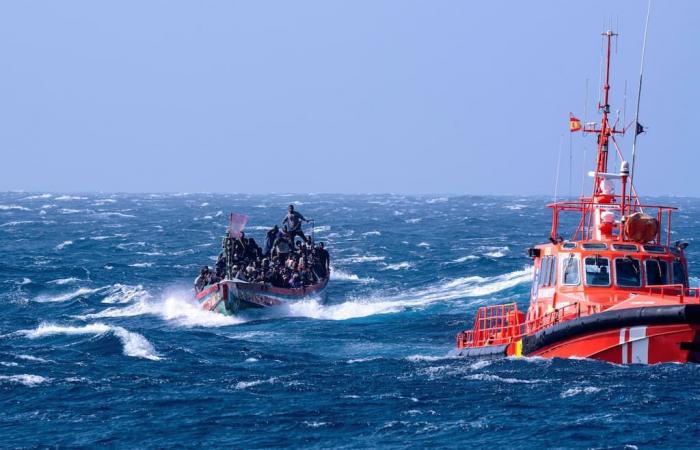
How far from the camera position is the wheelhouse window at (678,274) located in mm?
28562

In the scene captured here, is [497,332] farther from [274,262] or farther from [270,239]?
[270,239]

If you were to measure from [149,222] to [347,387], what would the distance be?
93922 mm

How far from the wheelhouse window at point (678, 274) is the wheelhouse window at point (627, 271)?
87 centimetres

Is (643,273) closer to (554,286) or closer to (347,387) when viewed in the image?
(554,286)

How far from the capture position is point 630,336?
85.6 ft

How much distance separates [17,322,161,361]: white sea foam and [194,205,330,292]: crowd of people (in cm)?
829

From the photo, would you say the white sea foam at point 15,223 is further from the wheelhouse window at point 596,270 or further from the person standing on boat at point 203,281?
the wheelhouse window at point 596,270

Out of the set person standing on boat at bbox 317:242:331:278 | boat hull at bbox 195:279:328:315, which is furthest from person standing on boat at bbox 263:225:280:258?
boat hull at bbox 195:279:328:315

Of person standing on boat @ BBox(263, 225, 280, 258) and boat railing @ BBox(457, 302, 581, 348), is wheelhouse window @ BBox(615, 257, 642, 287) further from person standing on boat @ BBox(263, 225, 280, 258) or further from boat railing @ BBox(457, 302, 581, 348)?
person standing on boat @ BBox(263, 225, 280, 258)

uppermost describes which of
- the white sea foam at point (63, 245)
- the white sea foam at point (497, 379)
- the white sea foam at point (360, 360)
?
the white sea foam at point (497, 379)

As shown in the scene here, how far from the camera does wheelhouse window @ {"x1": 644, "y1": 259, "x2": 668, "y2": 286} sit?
2830cm

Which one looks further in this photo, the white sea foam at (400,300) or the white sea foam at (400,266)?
the white sea foam at (400,266)

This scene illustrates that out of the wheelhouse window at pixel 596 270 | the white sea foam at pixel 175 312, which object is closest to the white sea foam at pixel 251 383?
the wheelhouse window at pixel 596 270

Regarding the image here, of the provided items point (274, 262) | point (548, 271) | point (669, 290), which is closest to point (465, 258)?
point (274, 262)
